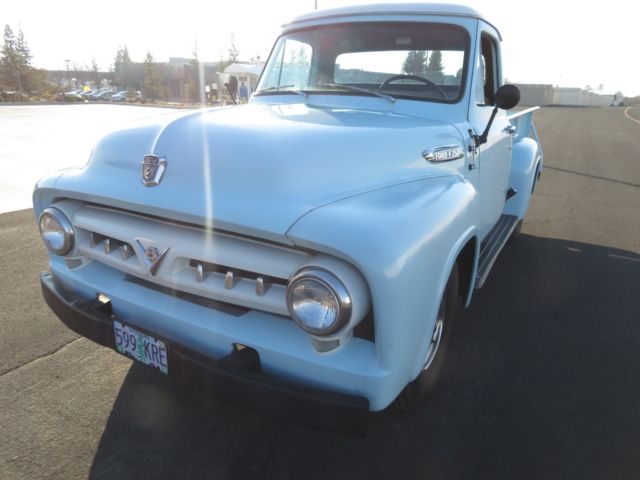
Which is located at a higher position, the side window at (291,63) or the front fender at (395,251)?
the side window at (291,63)

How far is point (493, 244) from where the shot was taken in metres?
3.62

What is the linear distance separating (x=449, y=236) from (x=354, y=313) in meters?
0.63

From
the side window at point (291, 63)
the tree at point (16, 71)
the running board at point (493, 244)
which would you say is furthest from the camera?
the tree at point (16, 71)

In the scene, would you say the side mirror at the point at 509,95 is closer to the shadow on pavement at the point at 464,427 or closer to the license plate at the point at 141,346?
the shadow on pavement at the point at 464,427

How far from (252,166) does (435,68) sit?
1.78m

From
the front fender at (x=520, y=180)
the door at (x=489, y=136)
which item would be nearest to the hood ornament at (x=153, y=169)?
the door at (x=489, y=136)

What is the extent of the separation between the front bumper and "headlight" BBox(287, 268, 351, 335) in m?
0.25

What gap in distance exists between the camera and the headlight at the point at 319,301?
5.04 ft

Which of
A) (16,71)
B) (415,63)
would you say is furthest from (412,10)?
(16,71)

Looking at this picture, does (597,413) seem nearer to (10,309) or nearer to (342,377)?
(342,377)

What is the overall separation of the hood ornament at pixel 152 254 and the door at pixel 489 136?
1764 mm

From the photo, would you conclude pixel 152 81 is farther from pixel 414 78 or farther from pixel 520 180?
pixel 414 78

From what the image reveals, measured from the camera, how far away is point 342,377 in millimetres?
1624

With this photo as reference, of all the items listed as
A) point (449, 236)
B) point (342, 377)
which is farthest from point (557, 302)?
point (342, 377)
